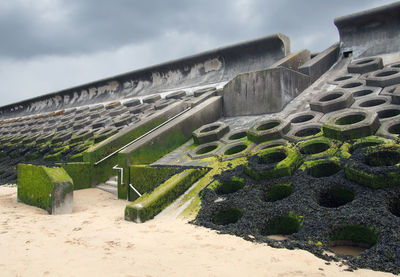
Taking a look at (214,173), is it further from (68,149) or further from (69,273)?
(68,149)

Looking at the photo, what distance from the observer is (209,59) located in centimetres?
1305

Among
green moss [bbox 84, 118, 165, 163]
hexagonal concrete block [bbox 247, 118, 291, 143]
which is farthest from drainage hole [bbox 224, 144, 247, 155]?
green moss [bbox 84, 118, 165, 163]

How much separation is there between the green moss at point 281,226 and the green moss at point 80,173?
179 inches

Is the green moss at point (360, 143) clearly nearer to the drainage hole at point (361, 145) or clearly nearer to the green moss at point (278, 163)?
the drainage hole at point (361, 145)

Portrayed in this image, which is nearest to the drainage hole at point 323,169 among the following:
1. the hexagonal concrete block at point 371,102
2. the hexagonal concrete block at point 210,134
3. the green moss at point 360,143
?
the green moss at point 360,143

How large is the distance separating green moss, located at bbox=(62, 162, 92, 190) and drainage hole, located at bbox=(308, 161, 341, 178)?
181 inches

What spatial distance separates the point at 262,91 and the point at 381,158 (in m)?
3.85

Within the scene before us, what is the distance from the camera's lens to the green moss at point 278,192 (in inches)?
158

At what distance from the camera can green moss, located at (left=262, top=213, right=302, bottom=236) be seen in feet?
11.1

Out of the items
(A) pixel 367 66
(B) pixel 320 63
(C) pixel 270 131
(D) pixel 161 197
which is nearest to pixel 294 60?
(B) pixel 320 63

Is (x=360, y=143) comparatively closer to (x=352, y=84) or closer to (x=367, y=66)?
(x=352, y=84)

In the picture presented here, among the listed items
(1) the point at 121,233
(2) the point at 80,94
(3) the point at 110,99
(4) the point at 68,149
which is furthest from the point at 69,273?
(2) the point at 80,94

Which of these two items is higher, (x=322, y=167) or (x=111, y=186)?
(x=322, y=167)

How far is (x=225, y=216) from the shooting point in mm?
3971
